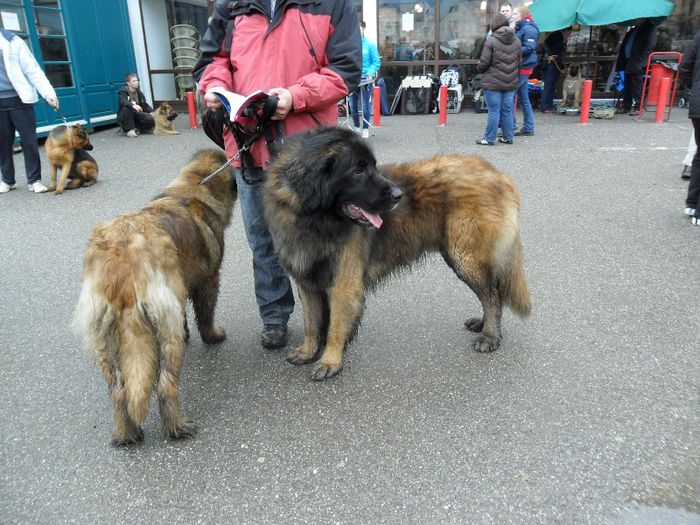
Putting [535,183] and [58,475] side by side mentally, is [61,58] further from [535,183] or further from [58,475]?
[58,475]

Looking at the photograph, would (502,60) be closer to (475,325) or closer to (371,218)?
(475,325)

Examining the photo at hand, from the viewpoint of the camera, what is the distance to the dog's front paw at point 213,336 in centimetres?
362

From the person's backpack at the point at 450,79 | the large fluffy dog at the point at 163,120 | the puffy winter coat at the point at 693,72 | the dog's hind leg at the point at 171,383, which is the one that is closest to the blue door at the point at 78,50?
the large fluffy dog at the point at 163,120

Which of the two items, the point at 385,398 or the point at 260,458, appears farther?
the point at 385,398

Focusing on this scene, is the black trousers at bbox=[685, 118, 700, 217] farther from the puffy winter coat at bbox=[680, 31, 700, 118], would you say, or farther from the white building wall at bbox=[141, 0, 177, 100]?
the white building wall at bbox=[141, 0, 177, 100]

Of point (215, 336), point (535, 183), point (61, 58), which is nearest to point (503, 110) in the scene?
point (535, 183)

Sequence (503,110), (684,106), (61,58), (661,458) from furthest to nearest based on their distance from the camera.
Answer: (684,106) → (61,58) → (503,110) → (661,458)

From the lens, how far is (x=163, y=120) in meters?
13.0

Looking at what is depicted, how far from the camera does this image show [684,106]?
1439cm

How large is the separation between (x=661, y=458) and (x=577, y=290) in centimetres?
200

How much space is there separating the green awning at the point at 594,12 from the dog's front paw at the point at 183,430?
13006 millimetres

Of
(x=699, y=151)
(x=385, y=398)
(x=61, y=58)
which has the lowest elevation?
(x=385, y=398)

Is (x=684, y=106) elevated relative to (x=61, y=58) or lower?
lower

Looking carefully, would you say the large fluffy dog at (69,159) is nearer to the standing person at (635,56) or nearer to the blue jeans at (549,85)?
the blue jeans at (549,85)
